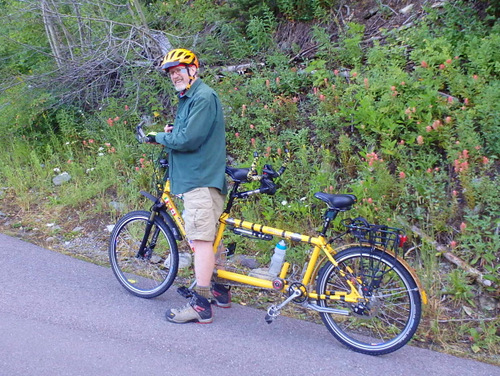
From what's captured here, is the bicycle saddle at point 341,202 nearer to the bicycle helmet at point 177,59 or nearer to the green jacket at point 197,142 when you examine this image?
the green jacket at point 197,142

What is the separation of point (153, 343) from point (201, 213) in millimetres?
1112

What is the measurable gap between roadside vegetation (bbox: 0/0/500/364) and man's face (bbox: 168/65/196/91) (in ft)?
6.97

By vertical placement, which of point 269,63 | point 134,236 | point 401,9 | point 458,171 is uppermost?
point 401,9

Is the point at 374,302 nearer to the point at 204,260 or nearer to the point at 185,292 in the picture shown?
the point at 204,260

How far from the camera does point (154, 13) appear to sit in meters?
9.70

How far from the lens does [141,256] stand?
16.4ft

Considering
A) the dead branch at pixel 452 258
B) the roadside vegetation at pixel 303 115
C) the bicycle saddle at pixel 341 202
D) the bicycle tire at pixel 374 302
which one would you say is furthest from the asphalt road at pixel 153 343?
the bicycle saddle at pixel 341 202

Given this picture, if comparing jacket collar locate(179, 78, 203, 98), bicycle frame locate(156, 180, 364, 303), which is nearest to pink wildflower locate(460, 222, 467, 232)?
bicycle frame locate(156, 180, 364, 303)

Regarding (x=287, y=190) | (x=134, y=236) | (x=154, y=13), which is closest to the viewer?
(x=134, y=236)

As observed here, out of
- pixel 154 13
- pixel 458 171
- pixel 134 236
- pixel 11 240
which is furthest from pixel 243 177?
pixel 154 13

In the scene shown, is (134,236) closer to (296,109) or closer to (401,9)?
(296,109)

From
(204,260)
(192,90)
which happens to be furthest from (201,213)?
(192,90)

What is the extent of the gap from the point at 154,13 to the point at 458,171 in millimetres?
6727

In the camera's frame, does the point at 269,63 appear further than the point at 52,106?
No
